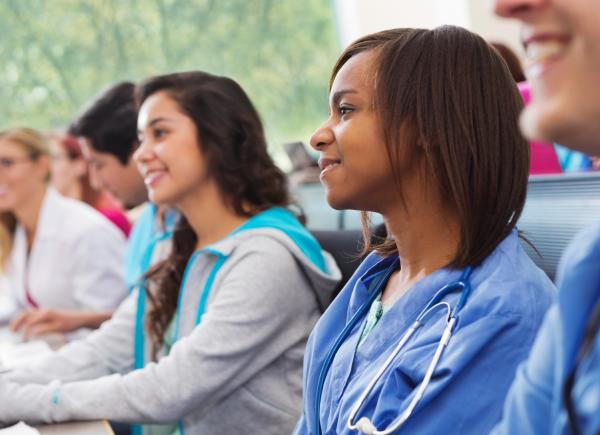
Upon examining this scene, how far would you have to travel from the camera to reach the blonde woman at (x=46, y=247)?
2.70 metres

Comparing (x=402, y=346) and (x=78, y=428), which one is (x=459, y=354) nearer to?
(x=402, y=346)

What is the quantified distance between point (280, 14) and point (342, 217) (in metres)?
3.03

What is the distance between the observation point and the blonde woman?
270cm

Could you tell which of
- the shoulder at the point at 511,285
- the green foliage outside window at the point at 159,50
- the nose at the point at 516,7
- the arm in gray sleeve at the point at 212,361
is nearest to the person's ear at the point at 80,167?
the green foliage outside window at the point at 159,50

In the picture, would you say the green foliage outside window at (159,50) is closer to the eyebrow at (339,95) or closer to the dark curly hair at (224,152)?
the dark curly hair at (224,152)

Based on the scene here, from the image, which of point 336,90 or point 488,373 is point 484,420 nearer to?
point 488,373

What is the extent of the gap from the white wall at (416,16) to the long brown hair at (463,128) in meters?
3.70

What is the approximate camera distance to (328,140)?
3.95 feet

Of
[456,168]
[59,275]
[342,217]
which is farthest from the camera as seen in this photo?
[59,275]

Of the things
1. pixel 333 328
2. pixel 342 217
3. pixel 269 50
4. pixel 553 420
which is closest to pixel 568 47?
pixel 553 420

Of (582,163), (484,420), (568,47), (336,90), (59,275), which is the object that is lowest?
(59,275)

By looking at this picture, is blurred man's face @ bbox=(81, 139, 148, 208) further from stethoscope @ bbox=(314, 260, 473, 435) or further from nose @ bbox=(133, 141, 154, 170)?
stethoscope @ bbox=(314, 260, 473, 435)

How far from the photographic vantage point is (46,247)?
2768 mm

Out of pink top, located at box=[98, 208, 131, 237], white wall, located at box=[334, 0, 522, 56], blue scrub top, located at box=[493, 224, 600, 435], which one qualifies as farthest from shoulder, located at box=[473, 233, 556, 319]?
white wall, located at box=[334, 0, 522, 56]
